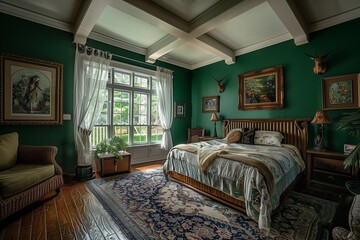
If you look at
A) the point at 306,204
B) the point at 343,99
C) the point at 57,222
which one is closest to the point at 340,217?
the point at 306,204

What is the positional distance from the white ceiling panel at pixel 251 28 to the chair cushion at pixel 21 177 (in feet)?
13.2

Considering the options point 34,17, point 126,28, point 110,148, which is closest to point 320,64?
point 126,28

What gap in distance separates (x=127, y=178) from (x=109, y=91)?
Result: 7.33 feet

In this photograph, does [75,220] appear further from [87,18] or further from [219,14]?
[219,14]

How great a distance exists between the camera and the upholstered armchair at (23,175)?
1.84 meters

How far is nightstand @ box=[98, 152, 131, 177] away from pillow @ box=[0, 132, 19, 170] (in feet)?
4.41

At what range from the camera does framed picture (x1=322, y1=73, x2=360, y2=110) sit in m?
2.74

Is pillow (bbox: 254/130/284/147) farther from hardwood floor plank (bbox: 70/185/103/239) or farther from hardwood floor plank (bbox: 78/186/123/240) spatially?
hardwood floor plank (bbox: 70/185/103/239)

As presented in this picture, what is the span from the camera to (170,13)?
9.27 feet

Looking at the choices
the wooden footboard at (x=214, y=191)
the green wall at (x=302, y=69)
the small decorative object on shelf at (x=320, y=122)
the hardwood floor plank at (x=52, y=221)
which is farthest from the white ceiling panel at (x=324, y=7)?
the hardwood floor plank at (x=52, y=221)

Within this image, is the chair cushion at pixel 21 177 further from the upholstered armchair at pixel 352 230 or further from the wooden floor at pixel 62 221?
the upholstered armchair at pixel 352 230

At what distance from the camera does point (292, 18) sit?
104 inches

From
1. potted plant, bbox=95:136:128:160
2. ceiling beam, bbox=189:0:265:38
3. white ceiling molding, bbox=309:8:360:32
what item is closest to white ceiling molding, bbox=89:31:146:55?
ceiling beam, bbox=189:0:265:38

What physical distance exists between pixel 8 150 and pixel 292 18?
4958 millimetres
